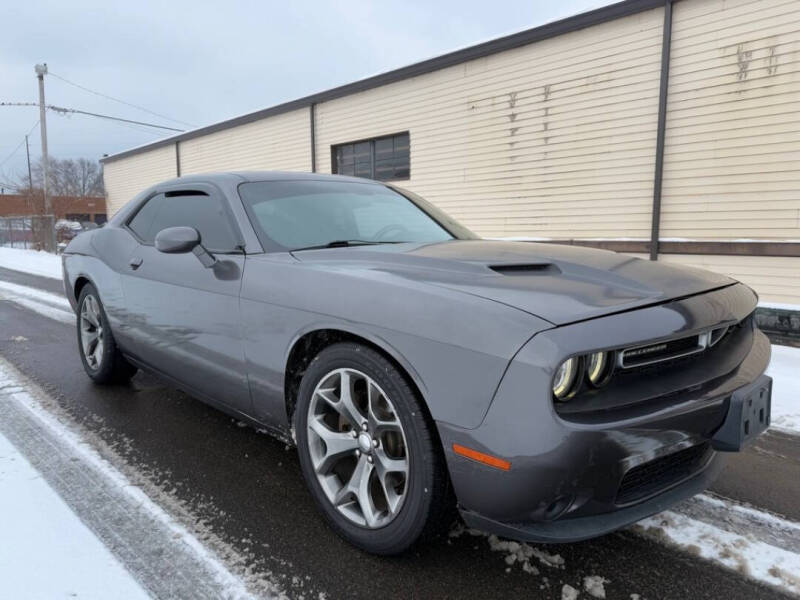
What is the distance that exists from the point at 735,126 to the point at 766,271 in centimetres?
195

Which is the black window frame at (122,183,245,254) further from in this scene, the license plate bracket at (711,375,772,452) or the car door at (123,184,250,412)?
the license plate bracket at (711,375,772,452)

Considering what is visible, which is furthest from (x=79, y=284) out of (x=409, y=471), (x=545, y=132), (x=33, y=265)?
(x=33, y=265)

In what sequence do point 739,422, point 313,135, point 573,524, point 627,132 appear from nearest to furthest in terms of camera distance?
1. point 573,524
2. point 739,422
3. point 627,132
4. point 313,135

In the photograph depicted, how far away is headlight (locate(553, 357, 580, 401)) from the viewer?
168 cm

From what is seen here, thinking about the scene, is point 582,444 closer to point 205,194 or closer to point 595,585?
point 595,585

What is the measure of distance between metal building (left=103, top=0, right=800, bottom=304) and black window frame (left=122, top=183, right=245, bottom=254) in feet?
22.6

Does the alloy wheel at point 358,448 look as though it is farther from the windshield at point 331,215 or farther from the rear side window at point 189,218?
the rear side window at point 189,218

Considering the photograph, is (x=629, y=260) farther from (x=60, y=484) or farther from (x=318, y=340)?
(x=60, y=484)

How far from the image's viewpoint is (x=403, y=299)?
195 centimetres

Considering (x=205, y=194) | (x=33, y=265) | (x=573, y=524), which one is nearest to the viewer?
(x=573, y=524)

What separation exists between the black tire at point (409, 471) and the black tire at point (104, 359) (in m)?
2.45

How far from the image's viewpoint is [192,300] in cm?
289

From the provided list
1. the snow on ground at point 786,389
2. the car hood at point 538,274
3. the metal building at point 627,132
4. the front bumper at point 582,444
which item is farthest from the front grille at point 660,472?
the metal building at point 627,132

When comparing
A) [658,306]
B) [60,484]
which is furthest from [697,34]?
[60,484]
